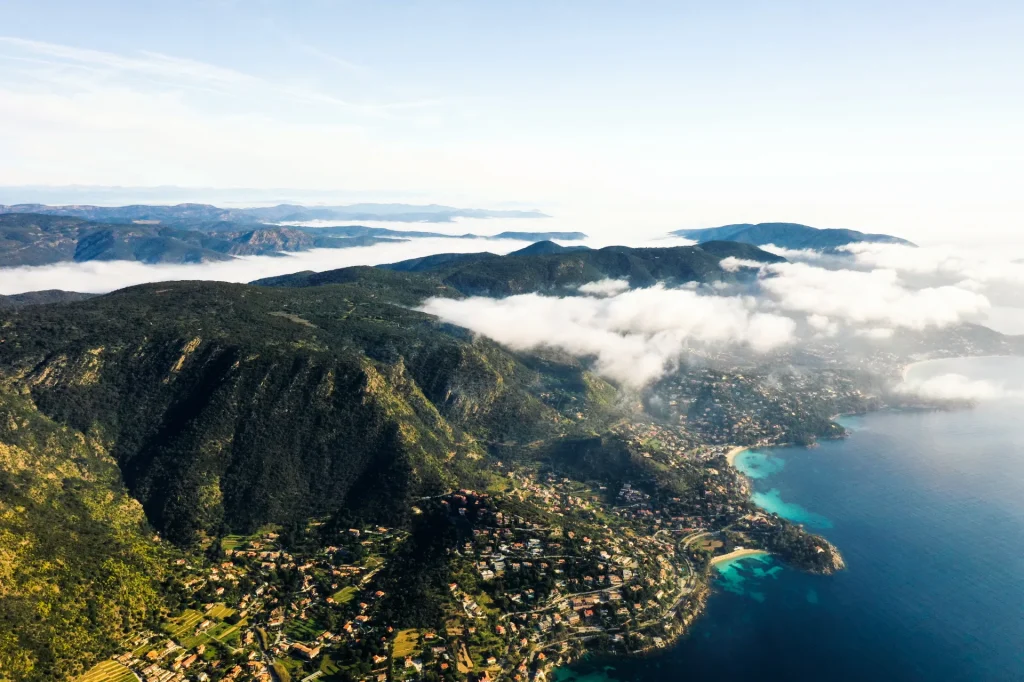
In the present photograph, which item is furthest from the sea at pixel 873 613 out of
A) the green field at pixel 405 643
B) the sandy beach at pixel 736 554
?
the green field at pixel 405 643

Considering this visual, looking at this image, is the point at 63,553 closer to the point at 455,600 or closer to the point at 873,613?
the point at 455,600

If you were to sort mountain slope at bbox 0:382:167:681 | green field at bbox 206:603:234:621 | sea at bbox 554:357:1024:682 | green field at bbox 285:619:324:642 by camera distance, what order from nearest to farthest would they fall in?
mountain slope at bbox 0:382:167:681 → green field at bbox 285:619:324:642 → sea at bbox 554:357:1024:682 → green field at bbox 206:603:234:621

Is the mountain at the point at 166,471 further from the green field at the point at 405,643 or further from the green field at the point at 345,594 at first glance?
the green field at the point at 345,594

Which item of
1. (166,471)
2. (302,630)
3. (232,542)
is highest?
(166,471)

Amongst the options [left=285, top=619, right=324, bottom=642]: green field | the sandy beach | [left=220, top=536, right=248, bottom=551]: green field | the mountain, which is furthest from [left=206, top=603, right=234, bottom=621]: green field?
the sandy beach

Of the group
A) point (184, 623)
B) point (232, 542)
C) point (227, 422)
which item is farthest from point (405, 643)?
point (227, 422)

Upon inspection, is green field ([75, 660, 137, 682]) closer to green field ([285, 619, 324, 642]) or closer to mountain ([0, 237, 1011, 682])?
mountain ([0, 237, 1011, 682])
